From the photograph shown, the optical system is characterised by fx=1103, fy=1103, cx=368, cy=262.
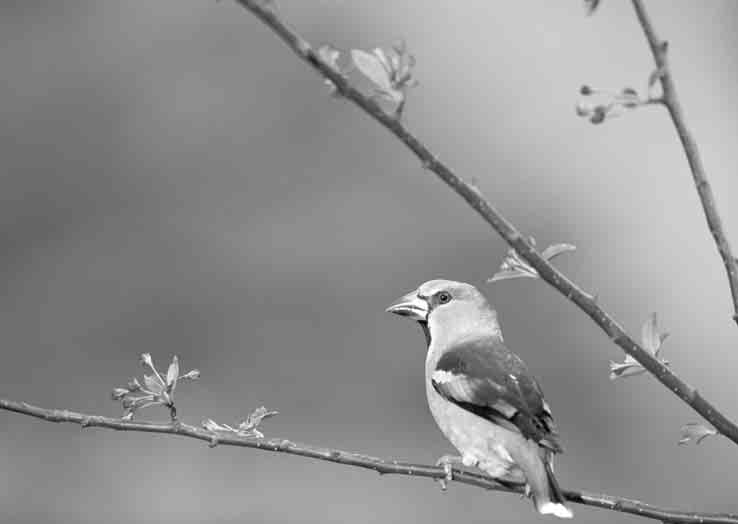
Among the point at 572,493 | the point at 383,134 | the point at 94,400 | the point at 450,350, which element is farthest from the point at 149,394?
the point at 383,134

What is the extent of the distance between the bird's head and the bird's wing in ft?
1.13

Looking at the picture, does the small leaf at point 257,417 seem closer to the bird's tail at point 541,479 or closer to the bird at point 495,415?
the bird at point 495,415

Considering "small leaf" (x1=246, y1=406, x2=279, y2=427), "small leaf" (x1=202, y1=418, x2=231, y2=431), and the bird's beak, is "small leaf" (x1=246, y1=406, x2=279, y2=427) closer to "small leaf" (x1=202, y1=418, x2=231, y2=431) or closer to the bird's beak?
"small leaf" (x1=202, y1=418, x2=231, y2=431)

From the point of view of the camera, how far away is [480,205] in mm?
1609

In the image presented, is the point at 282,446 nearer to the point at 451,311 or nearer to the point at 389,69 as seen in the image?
the point at 389,69

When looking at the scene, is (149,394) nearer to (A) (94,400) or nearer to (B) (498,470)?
(B) (498,470)

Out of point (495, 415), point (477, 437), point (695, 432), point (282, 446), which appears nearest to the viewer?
→ point (695, 432)

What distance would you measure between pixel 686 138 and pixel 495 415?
1409 millimetres

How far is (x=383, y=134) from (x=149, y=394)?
16.9 ft

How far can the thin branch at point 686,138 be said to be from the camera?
158cm

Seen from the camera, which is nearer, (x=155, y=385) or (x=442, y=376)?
(x=155, y=385)

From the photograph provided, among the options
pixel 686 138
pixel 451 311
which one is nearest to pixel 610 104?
pixel 686 138

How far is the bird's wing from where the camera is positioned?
2863 millimetres

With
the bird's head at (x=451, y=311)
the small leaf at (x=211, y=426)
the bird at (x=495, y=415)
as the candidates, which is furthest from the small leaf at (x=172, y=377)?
the bird's head at (x=451, y=311)
